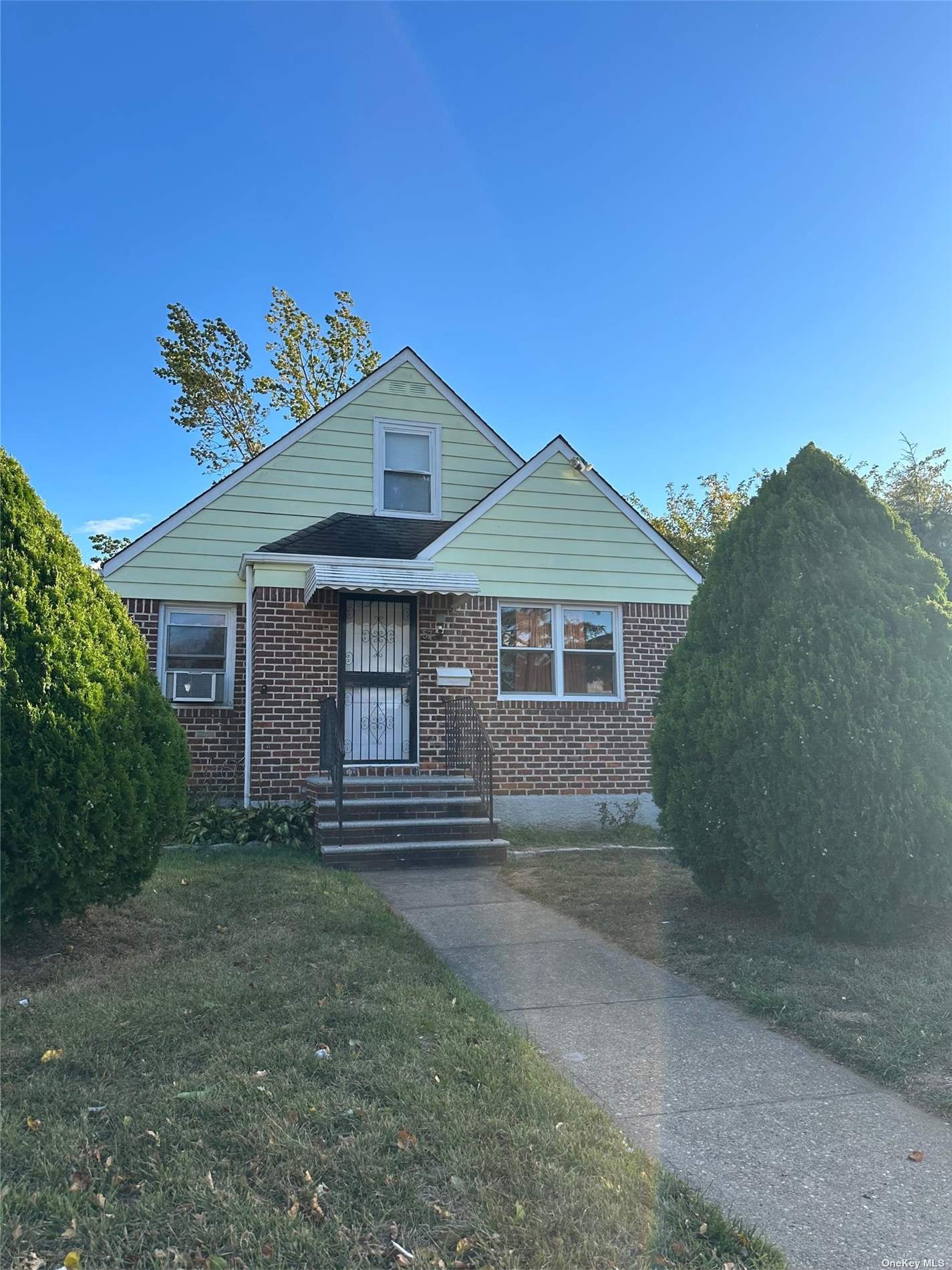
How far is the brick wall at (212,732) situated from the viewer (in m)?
10.9

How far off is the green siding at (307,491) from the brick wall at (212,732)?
33 cm

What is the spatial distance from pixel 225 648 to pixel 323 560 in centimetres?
205

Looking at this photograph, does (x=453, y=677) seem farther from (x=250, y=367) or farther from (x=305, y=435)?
(x=250, y=367)

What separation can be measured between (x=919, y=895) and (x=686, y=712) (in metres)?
1.81

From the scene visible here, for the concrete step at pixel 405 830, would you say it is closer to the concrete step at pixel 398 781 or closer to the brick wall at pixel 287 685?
the concrete step at pixel 398 781

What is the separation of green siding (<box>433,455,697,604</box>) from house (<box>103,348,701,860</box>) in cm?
3

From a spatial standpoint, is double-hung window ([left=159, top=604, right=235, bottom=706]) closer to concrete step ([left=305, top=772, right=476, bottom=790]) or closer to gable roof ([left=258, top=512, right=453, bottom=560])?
gable roof ([left=258, top=512, right=453, bottom=560])

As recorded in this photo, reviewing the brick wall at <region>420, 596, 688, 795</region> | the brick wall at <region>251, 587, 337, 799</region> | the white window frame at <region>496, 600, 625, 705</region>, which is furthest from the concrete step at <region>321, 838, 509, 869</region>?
the white window frame at <region>496, 600, 625, 705</region>

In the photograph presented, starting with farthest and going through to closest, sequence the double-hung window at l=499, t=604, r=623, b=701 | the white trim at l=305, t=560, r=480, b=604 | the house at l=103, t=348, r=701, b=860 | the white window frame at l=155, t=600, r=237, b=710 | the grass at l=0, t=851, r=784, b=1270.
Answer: the double-hung window at l=499, t=604, r=623, b=701 < the white window frame at l=155, t=600, r=237, b=710 < the house at l=103, t=348, r=701, b=860 < the white trim at l=305, t=560, r=480, b=604 < the grass at l=0, t=851, r=784, b=1270

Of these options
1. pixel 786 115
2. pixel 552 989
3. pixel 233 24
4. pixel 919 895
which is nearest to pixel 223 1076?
pixel 552 989

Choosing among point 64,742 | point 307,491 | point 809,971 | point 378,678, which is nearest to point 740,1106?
point 809,971

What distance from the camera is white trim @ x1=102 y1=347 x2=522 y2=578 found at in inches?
433

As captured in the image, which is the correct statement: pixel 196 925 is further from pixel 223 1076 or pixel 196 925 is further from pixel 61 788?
pixel 223 1076

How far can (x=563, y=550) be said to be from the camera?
11.6 meters
